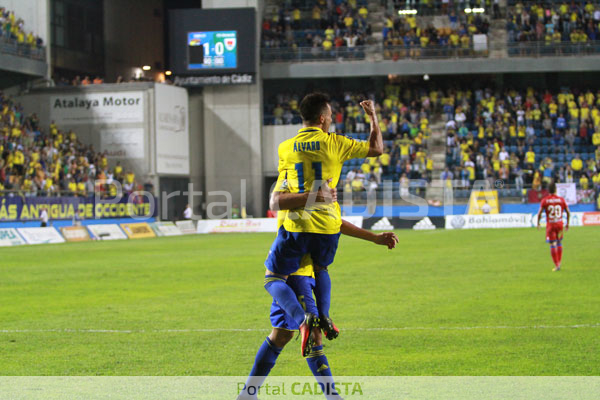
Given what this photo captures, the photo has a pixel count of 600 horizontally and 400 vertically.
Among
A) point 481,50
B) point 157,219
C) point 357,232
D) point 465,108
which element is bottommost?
point 157,219

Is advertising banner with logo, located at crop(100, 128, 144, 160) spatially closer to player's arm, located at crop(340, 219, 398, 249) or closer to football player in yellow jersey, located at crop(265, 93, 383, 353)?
player's arm, located at crop(340, 219, 398, 249)

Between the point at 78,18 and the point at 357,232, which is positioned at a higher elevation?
the point at 78,18

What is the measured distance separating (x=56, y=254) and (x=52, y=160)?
16.0 meters

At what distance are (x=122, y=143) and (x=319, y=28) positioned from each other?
50.5 ft

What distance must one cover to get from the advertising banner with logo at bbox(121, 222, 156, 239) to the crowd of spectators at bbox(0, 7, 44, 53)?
43.8ft

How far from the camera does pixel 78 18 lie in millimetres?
56844

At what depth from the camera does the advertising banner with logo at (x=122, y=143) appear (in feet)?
160

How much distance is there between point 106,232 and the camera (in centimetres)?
3856

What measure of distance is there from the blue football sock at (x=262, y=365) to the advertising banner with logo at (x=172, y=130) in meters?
43.0

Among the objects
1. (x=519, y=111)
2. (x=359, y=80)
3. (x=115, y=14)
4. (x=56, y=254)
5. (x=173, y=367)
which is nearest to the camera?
(x=173, y=367)

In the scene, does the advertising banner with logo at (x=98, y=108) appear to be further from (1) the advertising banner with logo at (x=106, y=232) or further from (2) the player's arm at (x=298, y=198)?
(2) the player's arm at (x=298, y=198)

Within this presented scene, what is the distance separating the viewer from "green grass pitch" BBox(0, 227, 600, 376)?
8.82 meters
